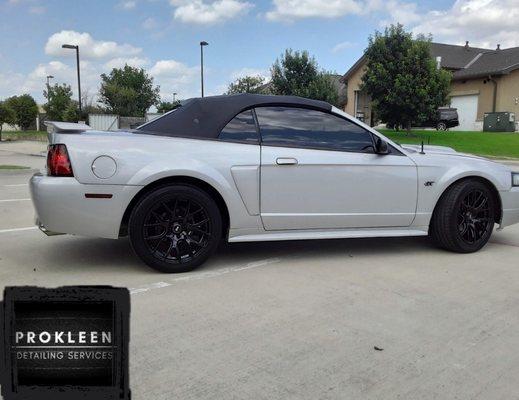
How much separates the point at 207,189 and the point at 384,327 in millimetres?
1839

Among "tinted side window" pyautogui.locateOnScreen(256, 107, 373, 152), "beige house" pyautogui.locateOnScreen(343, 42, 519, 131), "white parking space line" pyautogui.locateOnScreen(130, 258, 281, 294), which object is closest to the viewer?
"white parking space line" pyautogui.locateOnScreen(130, 258, 281, 294)

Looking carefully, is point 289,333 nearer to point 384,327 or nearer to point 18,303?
point 384,327

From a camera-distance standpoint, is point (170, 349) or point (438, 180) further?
point (438, 180)

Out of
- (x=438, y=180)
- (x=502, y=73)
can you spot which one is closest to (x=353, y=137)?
(x=438, y=180)

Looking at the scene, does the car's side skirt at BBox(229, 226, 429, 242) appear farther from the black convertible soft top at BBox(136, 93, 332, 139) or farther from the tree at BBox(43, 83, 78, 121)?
the tree at BBox(43, 83, 78, 121)

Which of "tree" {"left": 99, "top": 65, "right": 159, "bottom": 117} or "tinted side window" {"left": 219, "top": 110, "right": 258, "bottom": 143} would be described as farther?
"tree" {"left": 99, "top": 65, "right": 159, "bottom": 117}

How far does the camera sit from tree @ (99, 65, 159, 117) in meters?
51.8

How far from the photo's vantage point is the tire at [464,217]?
4883mm

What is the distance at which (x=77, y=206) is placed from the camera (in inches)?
155

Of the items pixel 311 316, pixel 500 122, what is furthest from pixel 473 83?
pixel 311 316

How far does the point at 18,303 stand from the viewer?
1.38 meters

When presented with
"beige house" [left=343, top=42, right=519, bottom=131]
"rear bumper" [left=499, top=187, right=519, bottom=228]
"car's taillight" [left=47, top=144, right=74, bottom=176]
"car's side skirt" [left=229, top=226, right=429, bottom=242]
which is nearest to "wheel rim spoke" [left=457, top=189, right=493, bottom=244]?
"rear bumper" [left=499, top=187, right=519, bottom=228]

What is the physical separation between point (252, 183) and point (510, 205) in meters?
2.72

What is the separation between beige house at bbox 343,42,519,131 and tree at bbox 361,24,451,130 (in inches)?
244
